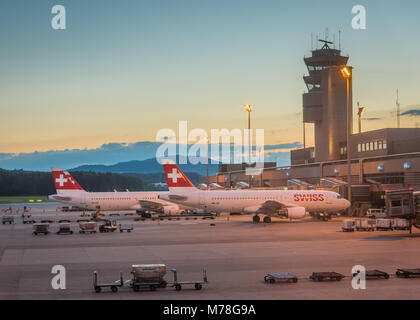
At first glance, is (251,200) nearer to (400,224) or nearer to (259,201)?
(259,201)

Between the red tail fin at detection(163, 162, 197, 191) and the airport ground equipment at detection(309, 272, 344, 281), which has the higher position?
the red tail fin at detection(163, 162, 197, 191)

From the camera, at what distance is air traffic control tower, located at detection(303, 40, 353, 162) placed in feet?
326

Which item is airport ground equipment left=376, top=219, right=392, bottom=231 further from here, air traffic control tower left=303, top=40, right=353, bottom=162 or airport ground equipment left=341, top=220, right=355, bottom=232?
air traffic control tower left=303, top=40, right=353, bottom=162

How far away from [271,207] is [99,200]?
23.8 m

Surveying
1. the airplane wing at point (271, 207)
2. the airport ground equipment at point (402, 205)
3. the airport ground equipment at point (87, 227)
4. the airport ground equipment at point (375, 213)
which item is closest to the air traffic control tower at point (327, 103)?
the airport ground equipment at point (375, 213)

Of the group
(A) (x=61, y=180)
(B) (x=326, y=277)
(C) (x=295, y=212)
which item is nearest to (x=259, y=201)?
(C) (x=295, y=212)

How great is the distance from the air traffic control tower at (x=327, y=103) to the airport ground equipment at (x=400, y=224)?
57045 millimetres

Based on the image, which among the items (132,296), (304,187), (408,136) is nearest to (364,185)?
(304,187)

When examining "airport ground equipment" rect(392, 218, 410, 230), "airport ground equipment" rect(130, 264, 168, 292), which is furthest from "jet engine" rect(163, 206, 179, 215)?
"airport ground equipment" rect(130, 264, 168, 292)

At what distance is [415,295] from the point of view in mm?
17281

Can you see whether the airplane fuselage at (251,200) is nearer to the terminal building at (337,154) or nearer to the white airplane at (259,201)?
the white airplane at (259,201)

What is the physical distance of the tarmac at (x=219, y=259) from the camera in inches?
716

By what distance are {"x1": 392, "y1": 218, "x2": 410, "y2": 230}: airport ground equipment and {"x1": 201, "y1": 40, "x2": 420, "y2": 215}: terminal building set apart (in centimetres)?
1351
